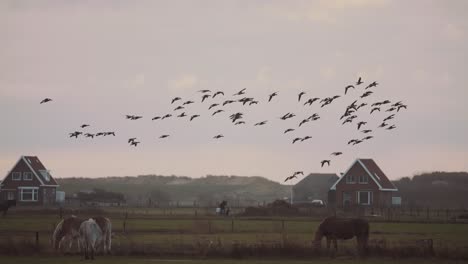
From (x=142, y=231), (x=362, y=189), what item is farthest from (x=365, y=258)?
(x=362, y=189)

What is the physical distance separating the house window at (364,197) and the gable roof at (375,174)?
1.66 meters

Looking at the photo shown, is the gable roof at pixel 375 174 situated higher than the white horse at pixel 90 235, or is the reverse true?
the gable roof at pixel 375 174

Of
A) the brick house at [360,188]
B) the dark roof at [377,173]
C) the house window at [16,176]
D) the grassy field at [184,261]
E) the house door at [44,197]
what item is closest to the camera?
the grassy field at [184,261]

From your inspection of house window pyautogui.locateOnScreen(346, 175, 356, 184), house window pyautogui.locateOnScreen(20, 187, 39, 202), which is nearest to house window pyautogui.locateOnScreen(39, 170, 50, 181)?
house window pyautogui.locateOnScreen(20, 187, 39, 202)

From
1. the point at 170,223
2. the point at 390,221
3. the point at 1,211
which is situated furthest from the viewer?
the point at 1,211

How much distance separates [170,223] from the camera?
244ft

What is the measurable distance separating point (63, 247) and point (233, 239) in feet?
40.1

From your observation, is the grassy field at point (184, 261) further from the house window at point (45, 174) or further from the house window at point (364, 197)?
the house window at point (45, 174)

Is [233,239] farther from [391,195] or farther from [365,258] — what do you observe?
[391,195]

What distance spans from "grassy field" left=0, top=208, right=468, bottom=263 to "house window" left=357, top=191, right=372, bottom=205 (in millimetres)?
30934

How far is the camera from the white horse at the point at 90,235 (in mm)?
45903

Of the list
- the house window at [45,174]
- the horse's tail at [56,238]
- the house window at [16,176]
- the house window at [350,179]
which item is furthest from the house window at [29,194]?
the horse's tail at [56,238]

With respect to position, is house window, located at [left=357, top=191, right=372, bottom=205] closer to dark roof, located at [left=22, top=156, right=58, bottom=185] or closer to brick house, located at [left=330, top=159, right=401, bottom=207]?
brick house, located at [left=330, top=159, right=401, bottom=207]

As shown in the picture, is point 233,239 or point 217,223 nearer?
point 233,239
